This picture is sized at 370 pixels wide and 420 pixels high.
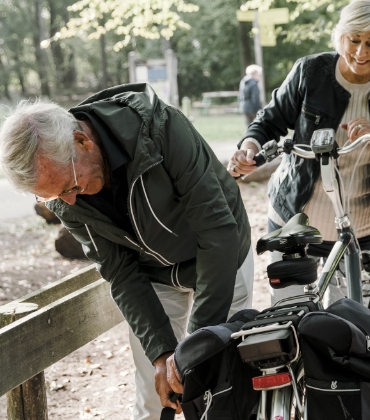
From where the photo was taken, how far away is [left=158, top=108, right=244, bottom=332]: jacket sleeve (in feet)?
7.25

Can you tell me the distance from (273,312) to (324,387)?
0.29m

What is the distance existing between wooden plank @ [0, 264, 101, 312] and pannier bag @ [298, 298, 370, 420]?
5.82 ft

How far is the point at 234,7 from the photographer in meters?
33.5

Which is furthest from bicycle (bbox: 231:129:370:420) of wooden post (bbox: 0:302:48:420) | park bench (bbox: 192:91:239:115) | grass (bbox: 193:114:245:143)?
park bench (bbox: 192:91:239:115)

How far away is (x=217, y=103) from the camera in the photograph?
37.9 meters

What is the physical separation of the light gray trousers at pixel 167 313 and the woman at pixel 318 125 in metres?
0.50

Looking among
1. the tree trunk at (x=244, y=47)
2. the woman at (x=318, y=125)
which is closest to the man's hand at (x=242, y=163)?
the woman at (x=318, y=125)

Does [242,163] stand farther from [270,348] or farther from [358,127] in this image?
[270,348]

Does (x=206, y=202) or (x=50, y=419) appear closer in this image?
(x=206, y=202)

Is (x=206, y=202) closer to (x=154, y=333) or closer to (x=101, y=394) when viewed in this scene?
(x=154, y=333)

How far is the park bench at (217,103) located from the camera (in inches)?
1335

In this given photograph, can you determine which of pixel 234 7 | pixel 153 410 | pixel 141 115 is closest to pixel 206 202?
pixel 141 115

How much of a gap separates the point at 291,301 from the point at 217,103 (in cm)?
3637

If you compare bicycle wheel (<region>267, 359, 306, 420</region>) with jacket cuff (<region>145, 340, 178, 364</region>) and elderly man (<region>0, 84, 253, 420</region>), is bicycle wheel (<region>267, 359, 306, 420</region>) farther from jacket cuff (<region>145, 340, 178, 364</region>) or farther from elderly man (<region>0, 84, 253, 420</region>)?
jacket cuff (<region>145, 340, 178, 364</region>)
